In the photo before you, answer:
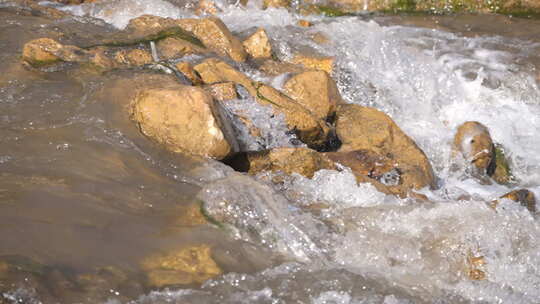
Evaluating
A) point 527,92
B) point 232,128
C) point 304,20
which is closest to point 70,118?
point 232,128

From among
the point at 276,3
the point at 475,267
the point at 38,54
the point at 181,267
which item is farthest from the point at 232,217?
the point at 276,3

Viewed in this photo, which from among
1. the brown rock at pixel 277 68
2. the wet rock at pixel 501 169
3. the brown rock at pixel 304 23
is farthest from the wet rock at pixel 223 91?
the brown rock at pixel 304 23

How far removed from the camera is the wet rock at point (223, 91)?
16.6 feet

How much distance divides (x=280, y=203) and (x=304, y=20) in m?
5.11

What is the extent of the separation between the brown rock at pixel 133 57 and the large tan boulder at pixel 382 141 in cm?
→ 190

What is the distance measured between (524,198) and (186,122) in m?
2.96

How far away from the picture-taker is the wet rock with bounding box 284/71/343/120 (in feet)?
18.3

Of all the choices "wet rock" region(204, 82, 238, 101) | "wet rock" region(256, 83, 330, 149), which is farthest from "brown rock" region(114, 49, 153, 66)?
"wet rock" region(256, 83, 330, 149)

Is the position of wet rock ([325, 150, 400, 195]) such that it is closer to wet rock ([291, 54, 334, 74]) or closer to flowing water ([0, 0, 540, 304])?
flowing water ([0, 0, 540, 304])

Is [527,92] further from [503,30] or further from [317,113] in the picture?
[317,113]

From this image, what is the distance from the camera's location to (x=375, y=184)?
4.66m

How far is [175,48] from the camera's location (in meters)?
6.20

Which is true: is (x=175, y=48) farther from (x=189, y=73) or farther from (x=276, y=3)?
(x=276, y=3)

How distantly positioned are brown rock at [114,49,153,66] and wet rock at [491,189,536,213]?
3.41 m
